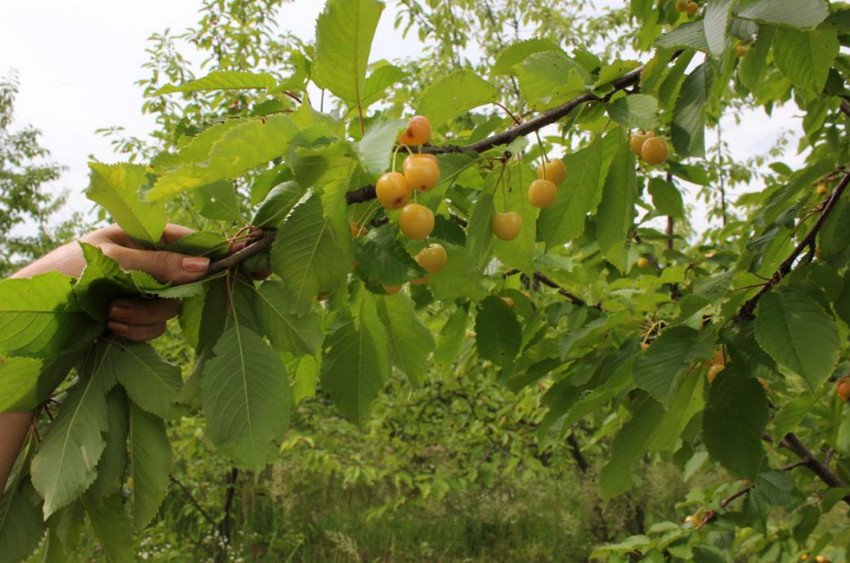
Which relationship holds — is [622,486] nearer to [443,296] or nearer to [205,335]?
[443,296]

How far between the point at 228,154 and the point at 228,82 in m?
0.30

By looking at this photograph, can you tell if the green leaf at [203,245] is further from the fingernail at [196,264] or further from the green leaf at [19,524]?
the green leaf at [19,524]

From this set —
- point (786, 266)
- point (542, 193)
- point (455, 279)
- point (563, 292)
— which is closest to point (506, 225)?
point (542, 193)

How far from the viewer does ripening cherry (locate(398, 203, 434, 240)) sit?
708 mm

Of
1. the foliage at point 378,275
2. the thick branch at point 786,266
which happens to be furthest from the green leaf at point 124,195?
the thick branch at point 786,266

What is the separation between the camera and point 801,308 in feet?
2.79

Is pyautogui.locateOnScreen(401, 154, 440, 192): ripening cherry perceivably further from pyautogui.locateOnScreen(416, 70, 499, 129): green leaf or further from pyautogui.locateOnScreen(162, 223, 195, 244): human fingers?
pyautogui.locateOnScreen(162, 223, 195, 244): human fingers

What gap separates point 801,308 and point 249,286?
73 cm

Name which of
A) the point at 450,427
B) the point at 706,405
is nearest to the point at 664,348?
the point at 706,405

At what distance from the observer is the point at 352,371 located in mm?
873

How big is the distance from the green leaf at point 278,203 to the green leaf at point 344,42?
0.12 metres

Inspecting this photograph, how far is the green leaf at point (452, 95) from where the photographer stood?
2.45 feet

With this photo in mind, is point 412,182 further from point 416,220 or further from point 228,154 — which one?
point 228,154

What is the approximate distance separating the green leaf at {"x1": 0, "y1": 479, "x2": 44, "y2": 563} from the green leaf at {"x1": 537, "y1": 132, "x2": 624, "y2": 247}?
0.75 m
